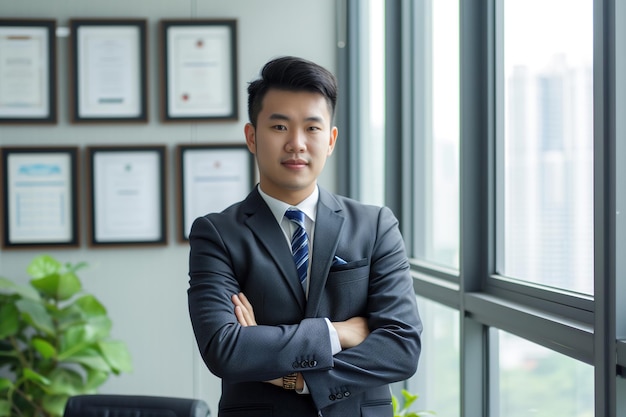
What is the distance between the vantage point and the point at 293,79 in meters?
1.79

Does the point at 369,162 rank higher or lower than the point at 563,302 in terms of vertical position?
higher

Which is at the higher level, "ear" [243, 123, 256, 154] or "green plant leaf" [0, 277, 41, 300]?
"ear" [243, 123, 256, 154]

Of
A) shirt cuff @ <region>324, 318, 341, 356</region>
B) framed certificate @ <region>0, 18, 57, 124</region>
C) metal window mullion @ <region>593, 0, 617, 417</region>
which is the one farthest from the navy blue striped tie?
framed certificate @ <region>0, 18, 57, 124</region>

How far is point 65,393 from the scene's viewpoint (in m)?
3.67

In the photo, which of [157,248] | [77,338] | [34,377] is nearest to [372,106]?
[157,248]

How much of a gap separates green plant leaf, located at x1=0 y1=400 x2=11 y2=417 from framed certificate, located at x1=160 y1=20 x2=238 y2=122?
1647 mm

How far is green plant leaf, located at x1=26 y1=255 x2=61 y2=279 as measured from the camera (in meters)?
3.85

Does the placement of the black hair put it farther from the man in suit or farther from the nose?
the nose

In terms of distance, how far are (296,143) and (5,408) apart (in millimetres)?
2546

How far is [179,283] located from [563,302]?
8.89 feet

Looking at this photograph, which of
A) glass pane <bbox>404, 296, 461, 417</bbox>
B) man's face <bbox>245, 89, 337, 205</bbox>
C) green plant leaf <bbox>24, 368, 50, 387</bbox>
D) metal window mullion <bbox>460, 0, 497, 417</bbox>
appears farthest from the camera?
green plant leaf <bbox>24, 368, 50, 387</bbox>

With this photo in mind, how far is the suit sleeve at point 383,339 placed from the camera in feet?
5.49

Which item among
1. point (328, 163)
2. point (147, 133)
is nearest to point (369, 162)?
point (328, 163)

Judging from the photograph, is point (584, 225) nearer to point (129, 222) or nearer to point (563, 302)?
point (563, 302)
